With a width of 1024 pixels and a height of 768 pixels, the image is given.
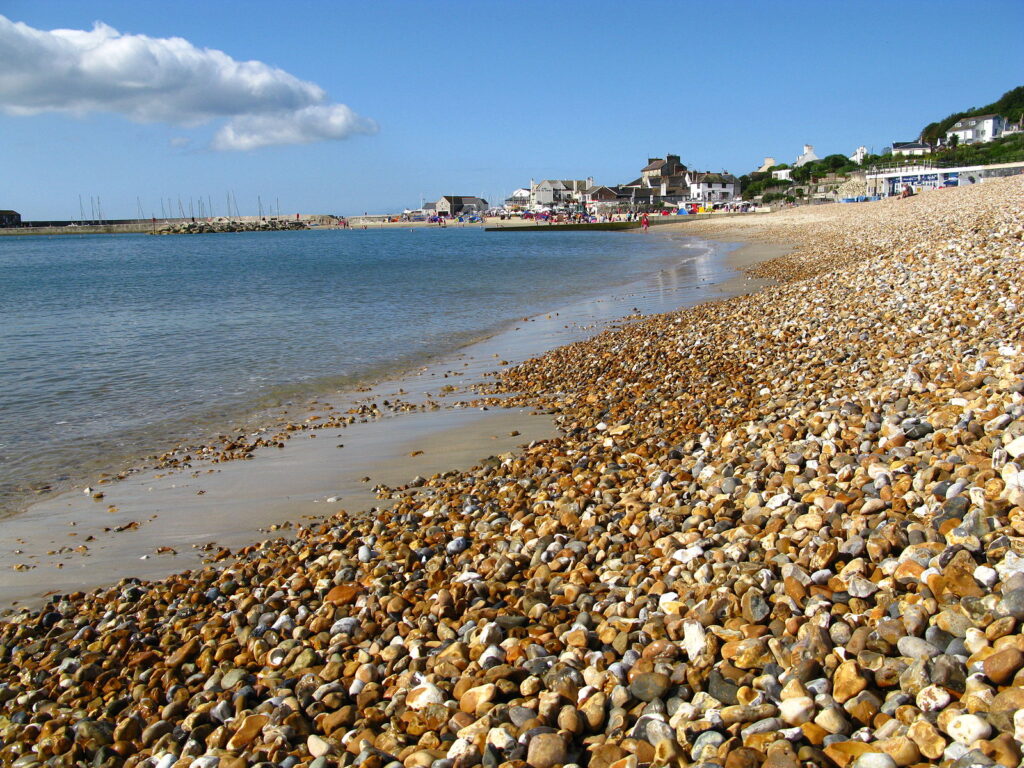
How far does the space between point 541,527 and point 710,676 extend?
2168 mm

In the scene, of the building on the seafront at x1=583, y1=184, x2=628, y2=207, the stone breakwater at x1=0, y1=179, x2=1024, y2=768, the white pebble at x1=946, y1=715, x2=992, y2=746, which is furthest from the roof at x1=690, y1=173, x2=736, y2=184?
the white pebble at x1=946, y1=715, x2=992, y2=746

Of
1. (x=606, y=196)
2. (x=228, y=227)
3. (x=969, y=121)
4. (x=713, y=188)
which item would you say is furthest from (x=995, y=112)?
(x=228, y=227)

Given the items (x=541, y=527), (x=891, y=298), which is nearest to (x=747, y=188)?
(x=891, y=298)

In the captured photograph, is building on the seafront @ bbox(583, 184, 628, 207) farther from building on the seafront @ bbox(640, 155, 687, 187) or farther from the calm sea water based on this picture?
the calm sea water

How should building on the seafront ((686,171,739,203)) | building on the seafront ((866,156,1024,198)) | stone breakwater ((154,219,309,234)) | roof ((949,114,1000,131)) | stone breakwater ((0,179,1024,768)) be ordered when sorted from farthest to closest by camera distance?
stone breakwater ((154,219,309,234)), building on the seafront ((686,171,739,203)), roof ((949,114,1000,131)), building on the seafront ((866,156,1024,198)), stone breakwater ((0,179,1024,768))

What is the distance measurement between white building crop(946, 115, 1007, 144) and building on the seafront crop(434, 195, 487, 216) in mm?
105129

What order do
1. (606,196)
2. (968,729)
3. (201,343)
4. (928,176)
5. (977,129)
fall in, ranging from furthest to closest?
(606,196)
(977,129)
(928,176)
(201,343)
(968,729)

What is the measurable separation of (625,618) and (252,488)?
16.5 feet

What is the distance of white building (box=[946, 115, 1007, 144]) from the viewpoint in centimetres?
9675

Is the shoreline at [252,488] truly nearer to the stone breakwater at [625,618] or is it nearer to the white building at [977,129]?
the stone breakwater at [625,618]

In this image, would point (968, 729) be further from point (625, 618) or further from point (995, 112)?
point (995, 112)

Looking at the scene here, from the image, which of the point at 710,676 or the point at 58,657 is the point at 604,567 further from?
the point at 58,657

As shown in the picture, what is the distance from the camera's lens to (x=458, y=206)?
18025 cm

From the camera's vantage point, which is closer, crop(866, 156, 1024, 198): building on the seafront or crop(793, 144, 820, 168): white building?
crop(866, 156, 1024, 198): building on the seafront
